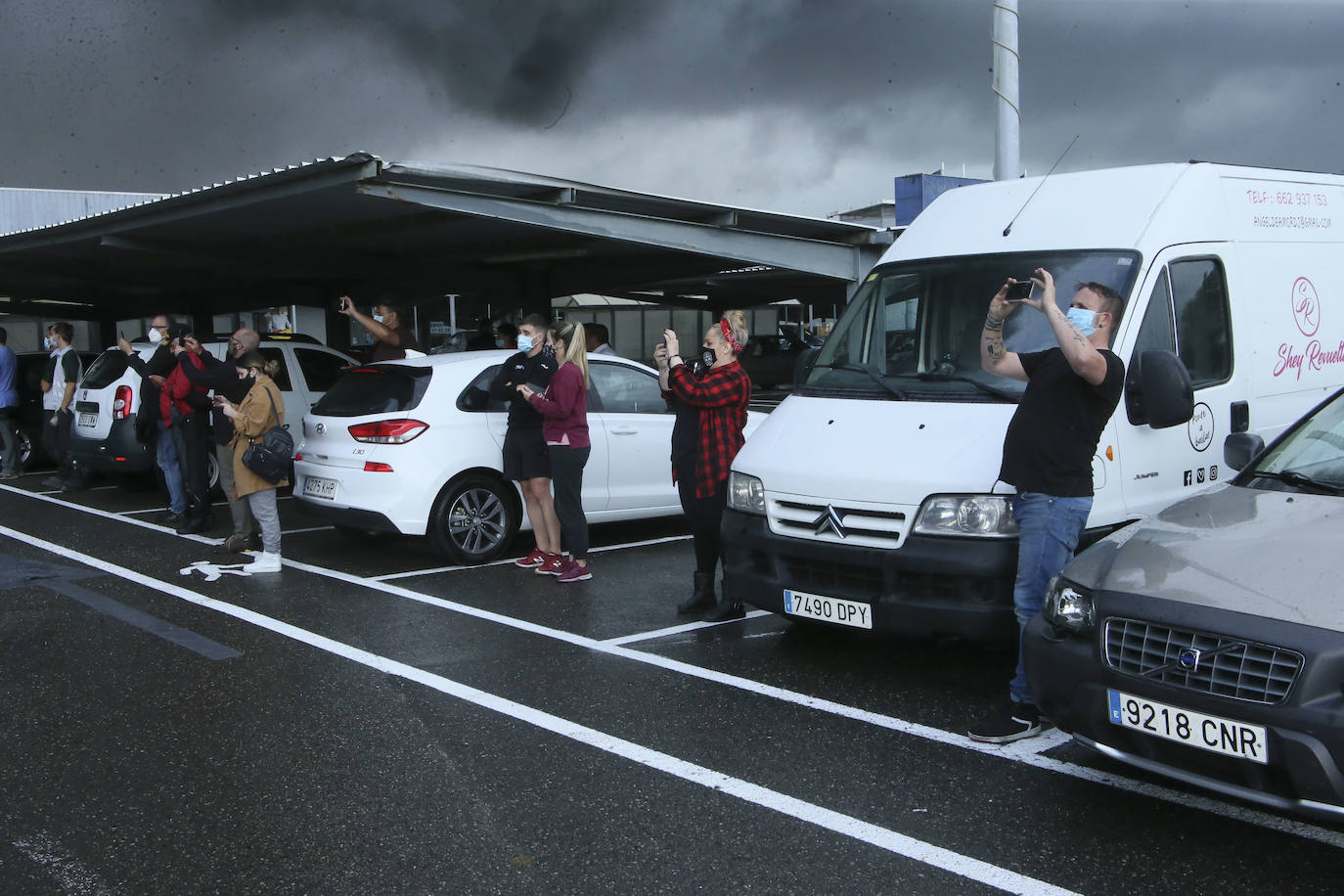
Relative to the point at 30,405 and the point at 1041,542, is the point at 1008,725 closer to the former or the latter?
the point at 1041,542

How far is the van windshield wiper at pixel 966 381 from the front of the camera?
5465 mm

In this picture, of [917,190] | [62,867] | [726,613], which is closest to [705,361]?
[726,613]

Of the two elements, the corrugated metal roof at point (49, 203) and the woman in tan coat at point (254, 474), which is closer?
the woman in tan coat at point (254, 474)

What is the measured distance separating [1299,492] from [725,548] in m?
2.60

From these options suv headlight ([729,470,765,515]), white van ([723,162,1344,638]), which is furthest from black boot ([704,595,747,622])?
suv headlight ([729,470,765,515])

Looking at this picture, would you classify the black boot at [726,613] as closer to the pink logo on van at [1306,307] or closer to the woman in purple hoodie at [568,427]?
the woman in purple hoodie at [568,427]

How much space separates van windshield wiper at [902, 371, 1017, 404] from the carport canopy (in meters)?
6.91

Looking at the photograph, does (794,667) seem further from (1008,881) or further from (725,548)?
(1008,881)

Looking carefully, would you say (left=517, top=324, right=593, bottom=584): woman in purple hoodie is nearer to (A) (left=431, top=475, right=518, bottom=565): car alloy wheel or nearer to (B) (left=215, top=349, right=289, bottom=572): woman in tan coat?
(A) (left=431, top=475, right=518, bottom=565): car alloy wheel

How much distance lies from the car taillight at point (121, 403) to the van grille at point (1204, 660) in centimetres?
1028

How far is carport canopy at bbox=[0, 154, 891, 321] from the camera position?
1263cm

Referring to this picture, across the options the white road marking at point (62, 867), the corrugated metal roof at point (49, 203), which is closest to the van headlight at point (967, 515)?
the white road marking at point (62, 867)

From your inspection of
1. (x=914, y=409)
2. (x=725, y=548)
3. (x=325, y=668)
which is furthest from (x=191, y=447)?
(x=914, y=409)

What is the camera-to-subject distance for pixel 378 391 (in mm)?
8664
